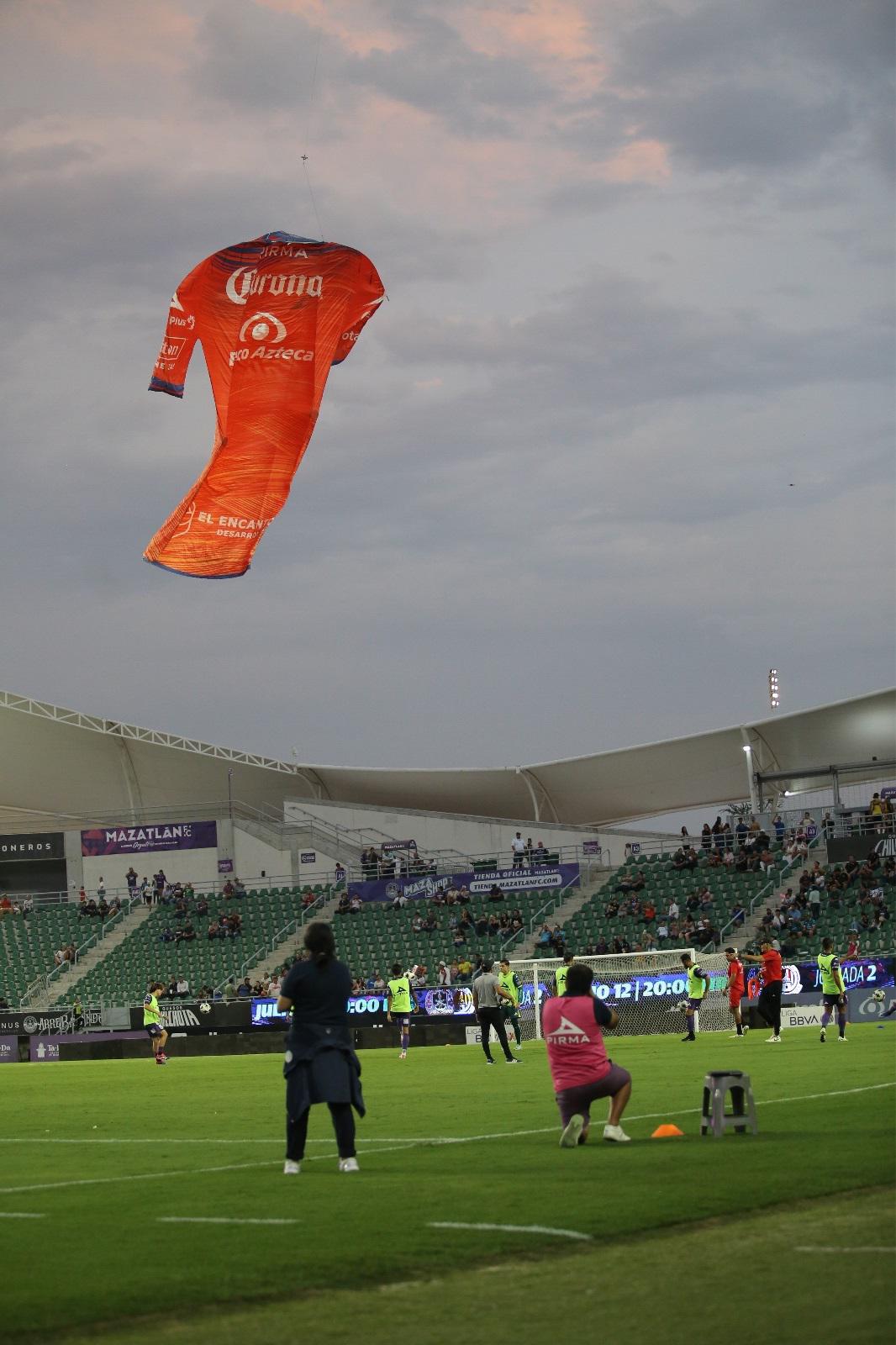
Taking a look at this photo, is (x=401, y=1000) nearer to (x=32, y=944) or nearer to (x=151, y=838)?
(x=32, y=944)

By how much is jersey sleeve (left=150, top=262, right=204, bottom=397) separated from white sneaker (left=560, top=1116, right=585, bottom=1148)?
22438 millimetres

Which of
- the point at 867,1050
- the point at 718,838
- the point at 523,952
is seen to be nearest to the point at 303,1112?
the point at 867,1050

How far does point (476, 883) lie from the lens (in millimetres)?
58656

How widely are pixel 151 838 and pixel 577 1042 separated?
5591 centimetres

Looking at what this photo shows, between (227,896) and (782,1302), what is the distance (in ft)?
188

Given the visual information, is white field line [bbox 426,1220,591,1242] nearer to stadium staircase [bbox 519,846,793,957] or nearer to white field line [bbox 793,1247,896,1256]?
white field line [bbox 793,1247,896,1256]

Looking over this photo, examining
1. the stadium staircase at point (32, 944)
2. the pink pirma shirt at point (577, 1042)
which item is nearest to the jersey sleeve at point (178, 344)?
the pink pirma shirt at point (577, 1042)

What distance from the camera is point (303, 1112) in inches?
460

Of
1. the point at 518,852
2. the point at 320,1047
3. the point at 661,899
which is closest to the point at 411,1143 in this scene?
the point at 320,1047

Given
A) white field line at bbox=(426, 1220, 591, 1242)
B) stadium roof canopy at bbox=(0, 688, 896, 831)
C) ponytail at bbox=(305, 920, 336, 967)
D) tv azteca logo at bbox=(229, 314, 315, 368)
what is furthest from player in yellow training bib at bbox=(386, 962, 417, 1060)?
stadium roof canopy at bbox=(0, 688, 896, 831)

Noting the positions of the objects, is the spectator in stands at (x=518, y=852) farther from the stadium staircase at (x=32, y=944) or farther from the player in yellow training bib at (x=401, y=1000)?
the player in yellow training bib at (x=401, y=1000)

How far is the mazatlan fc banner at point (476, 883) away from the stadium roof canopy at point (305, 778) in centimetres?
919

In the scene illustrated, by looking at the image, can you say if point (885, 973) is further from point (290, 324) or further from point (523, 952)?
point (290, 324)

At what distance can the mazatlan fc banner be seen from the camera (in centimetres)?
5703
